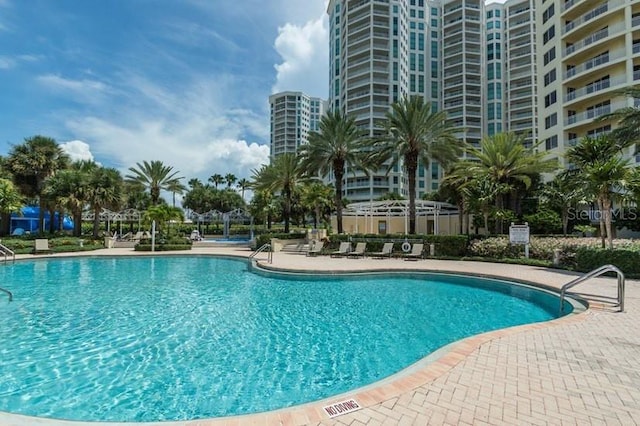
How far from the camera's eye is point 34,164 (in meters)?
26.7

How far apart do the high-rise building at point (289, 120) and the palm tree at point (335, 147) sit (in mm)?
97109

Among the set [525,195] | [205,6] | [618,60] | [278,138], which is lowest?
[525,195]

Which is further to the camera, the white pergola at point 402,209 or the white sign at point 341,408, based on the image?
the white pergola at point 402,209

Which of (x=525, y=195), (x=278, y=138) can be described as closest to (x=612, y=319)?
(x=525, y=195)

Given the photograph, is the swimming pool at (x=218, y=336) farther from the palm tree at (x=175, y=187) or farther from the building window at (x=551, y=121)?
the building window at (x=551, y=121)

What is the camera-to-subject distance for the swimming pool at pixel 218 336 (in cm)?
455

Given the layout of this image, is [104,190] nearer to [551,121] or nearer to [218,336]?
[218,336]

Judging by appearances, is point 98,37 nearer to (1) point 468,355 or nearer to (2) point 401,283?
(2) point 401,283

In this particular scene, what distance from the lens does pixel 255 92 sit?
21.8 m

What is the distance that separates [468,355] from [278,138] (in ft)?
414

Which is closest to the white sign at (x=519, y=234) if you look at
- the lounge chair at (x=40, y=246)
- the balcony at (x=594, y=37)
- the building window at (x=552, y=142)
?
the building window at (x=552, y=142)

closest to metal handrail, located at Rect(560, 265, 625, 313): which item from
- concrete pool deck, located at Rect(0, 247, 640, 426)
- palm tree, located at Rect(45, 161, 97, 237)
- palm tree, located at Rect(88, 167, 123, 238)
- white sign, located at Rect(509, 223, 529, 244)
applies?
concrete pool deck, located at Rect(0, 247, 640, 426)

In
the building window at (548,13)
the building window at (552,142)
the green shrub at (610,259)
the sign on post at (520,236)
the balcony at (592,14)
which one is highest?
the building window at (548,13)

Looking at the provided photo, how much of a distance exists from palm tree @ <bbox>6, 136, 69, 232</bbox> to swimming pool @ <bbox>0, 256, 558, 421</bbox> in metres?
18.2
